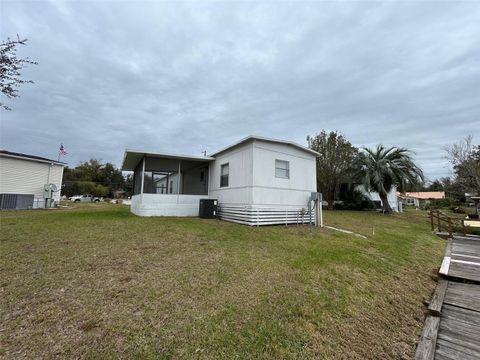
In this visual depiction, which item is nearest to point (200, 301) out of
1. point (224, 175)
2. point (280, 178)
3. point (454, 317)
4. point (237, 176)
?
point (454, 317)

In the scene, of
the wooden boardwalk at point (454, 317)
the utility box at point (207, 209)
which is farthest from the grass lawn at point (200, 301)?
the utility box at point (207, 209)

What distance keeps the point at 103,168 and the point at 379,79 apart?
57659mm

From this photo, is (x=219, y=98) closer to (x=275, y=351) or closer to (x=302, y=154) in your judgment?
(x=302, y=154)

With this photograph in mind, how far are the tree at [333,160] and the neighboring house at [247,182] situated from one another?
1212 centimetres

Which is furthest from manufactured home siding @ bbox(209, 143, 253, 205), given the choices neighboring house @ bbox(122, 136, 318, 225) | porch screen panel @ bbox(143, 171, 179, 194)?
porch screen panel @ bbox(143, 171, 179, 194)

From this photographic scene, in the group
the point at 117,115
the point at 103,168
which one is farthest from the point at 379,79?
the point at 103,168

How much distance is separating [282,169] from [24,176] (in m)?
20.2

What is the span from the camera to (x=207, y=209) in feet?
38.1

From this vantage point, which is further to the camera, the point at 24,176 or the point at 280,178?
the point at 24,176

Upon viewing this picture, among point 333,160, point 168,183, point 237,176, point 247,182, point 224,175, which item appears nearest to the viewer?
point 247,182

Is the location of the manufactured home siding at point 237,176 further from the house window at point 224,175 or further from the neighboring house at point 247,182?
the house window at point 224,175

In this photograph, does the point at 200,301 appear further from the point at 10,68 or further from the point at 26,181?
the point at 26,181

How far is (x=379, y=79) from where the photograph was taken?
13438mm

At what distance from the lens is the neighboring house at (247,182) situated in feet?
32.3
